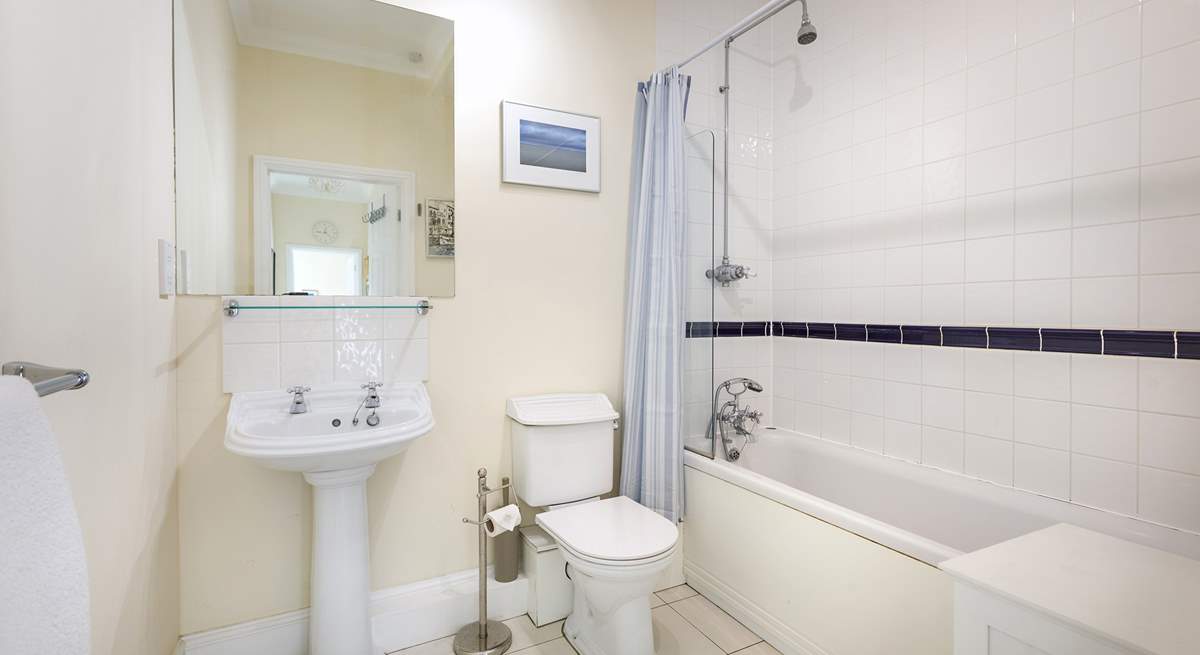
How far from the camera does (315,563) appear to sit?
1625 mm

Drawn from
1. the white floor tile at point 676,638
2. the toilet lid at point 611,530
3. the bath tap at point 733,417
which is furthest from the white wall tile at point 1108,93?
the white floor tile at point 676,638

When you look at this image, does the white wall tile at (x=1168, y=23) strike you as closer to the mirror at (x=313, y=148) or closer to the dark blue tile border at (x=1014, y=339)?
the dark blue tile border at (x=1014, y=339)

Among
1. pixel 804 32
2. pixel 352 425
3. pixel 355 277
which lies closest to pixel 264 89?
pixel 355 277

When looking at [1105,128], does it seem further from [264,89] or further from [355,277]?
[264,89]

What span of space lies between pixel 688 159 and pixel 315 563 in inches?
78.4

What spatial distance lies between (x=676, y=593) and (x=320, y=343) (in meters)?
1.70

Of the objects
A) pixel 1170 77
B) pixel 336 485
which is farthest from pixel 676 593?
pixel 1170 77

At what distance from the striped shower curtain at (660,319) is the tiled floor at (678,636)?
36 cm

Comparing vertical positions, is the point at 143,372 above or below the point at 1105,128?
below

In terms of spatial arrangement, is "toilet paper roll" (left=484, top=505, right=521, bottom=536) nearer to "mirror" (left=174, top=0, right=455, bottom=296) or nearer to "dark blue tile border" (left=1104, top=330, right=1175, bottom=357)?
"mirror" (left=174, top=0, right=455, bottom=296)

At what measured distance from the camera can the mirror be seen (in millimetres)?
1670

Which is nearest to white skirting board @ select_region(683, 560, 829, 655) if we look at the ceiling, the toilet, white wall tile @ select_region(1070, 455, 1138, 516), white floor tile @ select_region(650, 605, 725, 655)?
white floor tile @ select_region(650, 605, 725, 655)

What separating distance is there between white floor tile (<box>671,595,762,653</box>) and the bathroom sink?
4.10 feet

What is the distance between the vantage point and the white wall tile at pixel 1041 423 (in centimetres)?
170
